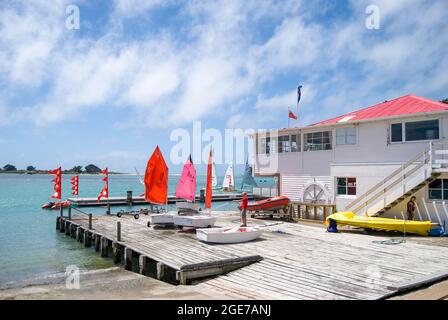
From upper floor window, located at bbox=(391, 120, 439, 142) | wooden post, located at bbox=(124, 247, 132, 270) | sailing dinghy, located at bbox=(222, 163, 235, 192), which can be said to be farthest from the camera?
sailing dinghy, located at bbox=(222, 163, 235, 192)

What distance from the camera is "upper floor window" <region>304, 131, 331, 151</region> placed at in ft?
84.1

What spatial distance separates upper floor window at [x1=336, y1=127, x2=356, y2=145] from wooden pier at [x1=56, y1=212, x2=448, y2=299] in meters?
6.90

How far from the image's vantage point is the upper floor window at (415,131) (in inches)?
811

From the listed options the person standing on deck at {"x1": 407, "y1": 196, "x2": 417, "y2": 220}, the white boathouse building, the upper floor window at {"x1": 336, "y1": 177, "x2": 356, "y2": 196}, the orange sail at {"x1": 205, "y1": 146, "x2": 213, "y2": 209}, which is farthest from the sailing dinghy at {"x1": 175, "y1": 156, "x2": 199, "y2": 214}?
the person standing on deck at {"x1": 407, "y1": 196, "x2": 417, "y2": 220}

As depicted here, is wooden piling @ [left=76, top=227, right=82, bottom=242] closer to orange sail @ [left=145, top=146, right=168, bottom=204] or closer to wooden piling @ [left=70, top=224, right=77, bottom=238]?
wooden piling @ [left=70, top=224, right=77, bottom=238]

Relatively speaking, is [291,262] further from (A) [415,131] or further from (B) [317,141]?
(B) [317,141]

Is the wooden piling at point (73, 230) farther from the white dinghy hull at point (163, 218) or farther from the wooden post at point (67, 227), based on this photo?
the white dinghy hull at point (163, 218)

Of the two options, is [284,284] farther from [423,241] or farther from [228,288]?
[423,241]

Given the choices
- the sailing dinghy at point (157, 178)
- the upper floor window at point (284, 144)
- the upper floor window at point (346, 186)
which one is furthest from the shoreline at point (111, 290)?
the upper floor window at point (284, 144)

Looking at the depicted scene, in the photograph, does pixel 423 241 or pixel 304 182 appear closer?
pixel 423 241

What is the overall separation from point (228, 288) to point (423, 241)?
34.5 feet

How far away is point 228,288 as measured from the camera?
11383 millimetres

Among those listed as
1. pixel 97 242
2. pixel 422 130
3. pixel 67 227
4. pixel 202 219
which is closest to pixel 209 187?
pixel 202 219
